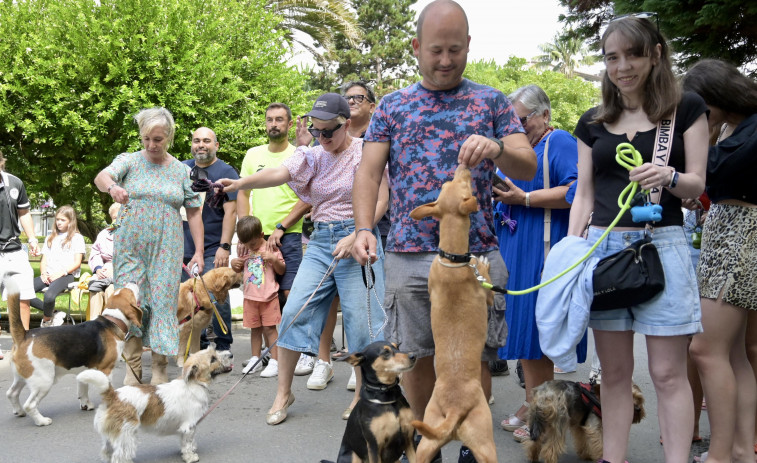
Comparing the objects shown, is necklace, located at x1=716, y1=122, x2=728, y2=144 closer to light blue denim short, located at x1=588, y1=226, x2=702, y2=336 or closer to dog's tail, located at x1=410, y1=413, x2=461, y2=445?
light blue denim short, located at x1=588, y1=226, x2=702, y2=336

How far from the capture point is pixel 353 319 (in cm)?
485

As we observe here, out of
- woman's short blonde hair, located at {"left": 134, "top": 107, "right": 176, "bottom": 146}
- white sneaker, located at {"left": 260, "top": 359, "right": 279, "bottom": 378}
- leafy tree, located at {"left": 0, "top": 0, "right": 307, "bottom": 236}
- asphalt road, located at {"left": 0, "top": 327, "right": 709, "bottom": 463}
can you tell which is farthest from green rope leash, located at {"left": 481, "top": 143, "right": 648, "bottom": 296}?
leafy tree, located at {"left": 0, "top": 0, "right": 307, "bottom": 236}

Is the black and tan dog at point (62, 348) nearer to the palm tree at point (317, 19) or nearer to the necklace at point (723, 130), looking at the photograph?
the necklace at point (723, 130)

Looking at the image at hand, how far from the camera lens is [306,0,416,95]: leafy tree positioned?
155 feet

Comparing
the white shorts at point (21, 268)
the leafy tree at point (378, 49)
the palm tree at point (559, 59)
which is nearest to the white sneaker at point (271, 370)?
the white shorts at point (21, 268)

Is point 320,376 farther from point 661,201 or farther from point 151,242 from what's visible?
point 661,201

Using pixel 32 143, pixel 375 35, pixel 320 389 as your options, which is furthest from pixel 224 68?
pixel 375 35

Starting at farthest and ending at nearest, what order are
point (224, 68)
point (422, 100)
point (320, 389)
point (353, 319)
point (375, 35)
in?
point (375, 35) < point (224, 68) < point (320, 389) < point (353, 319) < point (422, 100)

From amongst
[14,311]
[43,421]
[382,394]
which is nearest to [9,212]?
[14,311]

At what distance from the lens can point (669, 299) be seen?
10.1 feet

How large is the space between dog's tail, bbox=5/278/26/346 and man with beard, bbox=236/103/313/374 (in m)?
2.22

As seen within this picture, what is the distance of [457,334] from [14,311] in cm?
389

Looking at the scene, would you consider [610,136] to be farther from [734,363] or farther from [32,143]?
A: [32,143]

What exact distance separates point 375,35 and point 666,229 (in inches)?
1830
